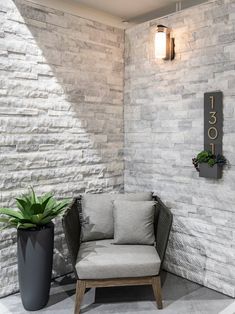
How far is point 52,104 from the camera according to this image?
2.94 metres

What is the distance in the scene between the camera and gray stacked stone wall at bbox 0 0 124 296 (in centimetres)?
267

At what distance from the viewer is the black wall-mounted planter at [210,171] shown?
265 cm

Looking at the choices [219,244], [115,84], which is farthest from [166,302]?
[115,84]

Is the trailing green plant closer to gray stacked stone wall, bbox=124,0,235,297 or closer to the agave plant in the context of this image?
gray stacked stone wall, bbox=124,0,235,297

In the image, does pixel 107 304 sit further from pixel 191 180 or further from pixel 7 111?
pixel 7 111

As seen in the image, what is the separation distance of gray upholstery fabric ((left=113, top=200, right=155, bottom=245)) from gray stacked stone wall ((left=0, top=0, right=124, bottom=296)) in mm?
568

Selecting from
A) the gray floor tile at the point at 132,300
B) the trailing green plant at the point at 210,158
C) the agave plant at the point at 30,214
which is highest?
the trailing green plant at the point at 210,158

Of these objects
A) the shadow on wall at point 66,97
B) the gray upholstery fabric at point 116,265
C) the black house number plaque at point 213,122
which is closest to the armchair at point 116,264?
the gray upholstery fabric at point 116,265

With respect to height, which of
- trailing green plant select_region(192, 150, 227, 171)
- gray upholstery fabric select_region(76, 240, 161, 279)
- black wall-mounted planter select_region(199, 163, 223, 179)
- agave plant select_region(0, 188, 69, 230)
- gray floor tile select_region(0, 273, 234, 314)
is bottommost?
gray floor tile select_region(0, 273, 234, 314)

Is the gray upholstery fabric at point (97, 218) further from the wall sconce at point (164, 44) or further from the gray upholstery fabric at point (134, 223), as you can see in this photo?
the wall sconce at point (164, 44)

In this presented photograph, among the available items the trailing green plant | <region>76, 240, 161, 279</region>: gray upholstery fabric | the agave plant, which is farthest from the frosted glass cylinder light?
<region>76, 240, 161, 279</region>: gray upholstery fabric

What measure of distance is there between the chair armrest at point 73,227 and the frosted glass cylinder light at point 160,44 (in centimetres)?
148

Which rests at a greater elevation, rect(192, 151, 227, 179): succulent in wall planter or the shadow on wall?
the shadow on wall

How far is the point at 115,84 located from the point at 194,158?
117 centimetres
